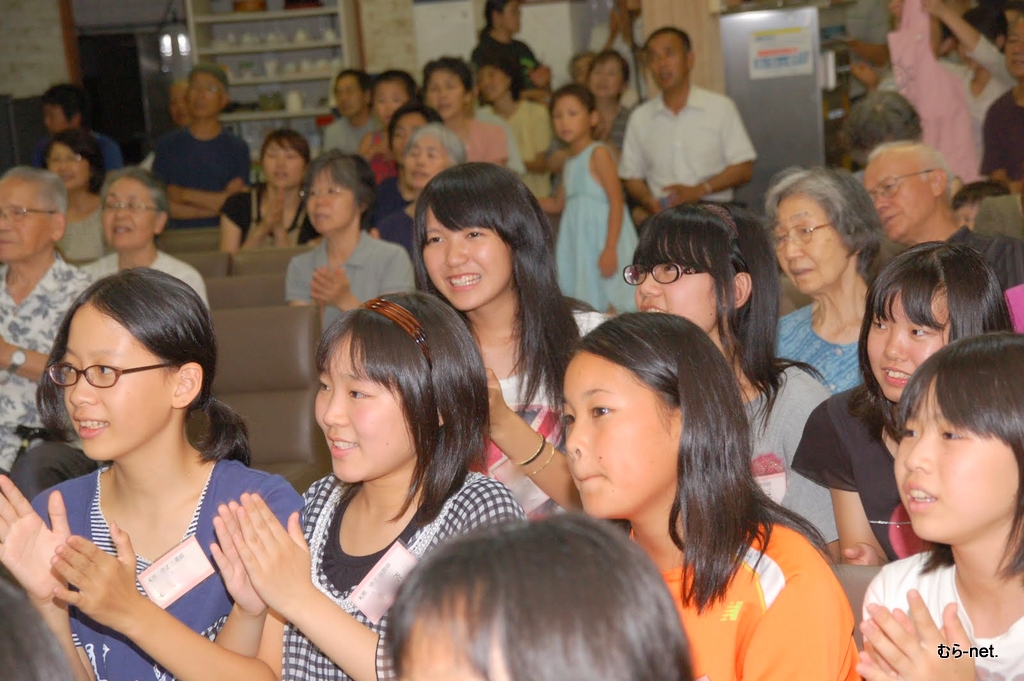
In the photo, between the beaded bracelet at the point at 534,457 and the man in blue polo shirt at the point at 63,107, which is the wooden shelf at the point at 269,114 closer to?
the man in blue polo shirt at the point at 63,107

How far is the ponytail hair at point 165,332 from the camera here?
1930mm

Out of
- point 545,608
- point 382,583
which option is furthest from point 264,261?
point 545,608

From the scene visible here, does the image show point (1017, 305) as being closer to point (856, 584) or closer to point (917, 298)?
point (917, 298)

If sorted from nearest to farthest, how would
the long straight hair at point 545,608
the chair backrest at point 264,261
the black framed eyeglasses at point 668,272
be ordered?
the long straight hair at point 545,608
the black framed eyeglasses at point 668,272
the chair backrest at point 264,261

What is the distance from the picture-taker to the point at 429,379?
1.79 m

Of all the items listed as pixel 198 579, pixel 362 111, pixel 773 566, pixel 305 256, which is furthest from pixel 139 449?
pixel 362 111

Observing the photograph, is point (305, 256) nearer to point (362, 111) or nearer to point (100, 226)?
point (100, 226)

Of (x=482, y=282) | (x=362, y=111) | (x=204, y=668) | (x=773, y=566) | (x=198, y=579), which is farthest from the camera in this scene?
(x=362, y=111)

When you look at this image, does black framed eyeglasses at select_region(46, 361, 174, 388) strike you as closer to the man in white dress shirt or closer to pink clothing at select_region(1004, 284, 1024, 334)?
pink clothing at select_region(1004, 284, 1024, 334)

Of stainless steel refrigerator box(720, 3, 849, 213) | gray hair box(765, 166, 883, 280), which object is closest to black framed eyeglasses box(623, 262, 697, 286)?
gray hair box(765, 166, 883, 280)

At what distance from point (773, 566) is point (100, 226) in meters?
4.59

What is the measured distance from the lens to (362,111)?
6.62 metres

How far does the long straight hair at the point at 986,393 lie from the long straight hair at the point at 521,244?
1069 millimetres

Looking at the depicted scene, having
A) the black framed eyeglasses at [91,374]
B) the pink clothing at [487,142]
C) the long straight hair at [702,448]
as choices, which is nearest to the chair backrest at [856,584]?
the long straight hair at [702,448]
